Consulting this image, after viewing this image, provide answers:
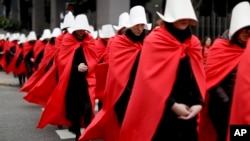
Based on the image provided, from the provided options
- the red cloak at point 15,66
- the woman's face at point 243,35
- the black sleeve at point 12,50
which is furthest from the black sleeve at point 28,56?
the woman's face at point 243,35

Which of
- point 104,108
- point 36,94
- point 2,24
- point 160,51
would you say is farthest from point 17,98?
point 2,24

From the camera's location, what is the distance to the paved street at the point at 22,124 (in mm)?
7730

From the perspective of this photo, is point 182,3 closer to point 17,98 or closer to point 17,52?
Result: point 17,98

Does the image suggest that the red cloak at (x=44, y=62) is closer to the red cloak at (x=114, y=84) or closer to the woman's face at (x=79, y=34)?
the woman's face at (x=79, y=34)

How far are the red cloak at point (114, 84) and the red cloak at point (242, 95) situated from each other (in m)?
1.45

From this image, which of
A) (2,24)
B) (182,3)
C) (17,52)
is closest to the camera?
(182,3)

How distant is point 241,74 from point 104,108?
6.48 ft

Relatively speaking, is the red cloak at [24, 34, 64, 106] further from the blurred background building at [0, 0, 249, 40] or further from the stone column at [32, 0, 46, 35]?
the stone column at [32, 0, 46, 35]

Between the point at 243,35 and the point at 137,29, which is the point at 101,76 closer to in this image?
the point at 137,29

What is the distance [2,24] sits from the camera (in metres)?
31.1

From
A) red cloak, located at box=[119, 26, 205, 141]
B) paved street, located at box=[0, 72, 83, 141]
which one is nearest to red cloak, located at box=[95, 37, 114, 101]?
paved street, located at box=[0, 72, 83, 141]

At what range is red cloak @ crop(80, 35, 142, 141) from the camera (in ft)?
17.9

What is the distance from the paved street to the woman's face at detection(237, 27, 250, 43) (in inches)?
147

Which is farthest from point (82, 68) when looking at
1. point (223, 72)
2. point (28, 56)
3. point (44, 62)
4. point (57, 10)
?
point (57, 10)
